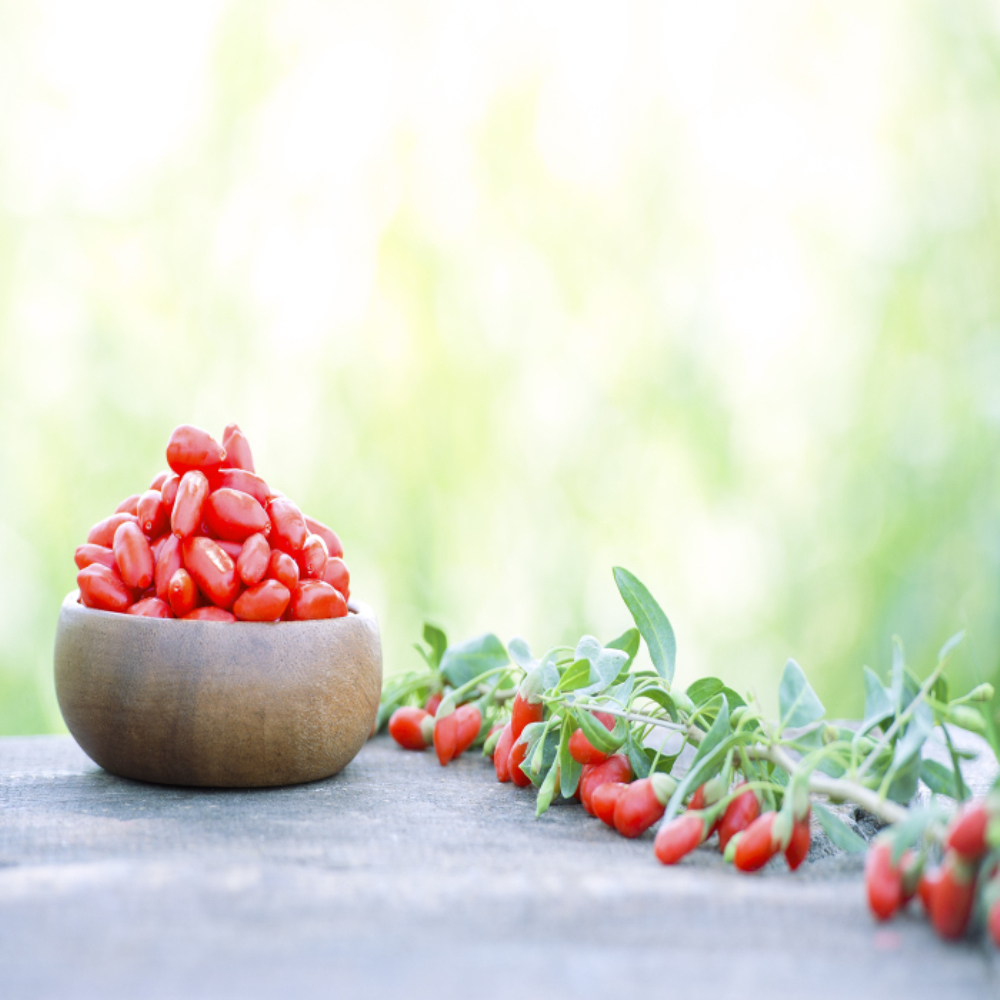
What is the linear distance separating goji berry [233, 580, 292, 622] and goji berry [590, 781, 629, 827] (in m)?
0.26

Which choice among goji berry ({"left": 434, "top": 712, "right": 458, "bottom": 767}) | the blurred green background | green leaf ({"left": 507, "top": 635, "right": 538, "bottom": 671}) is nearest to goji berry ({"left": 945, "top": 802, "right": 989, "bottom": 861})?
green leaf ({"left": 507, "top": 635, "right": 538, "bottom": 671})

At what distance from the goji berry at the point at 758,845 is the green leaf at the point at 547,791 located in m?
0.16

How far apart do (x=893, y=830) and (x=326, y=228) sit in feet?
5.77

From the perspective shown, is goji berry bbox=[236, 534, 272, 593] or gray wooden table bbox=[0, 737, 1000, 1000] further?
goji berry bbox=[236, 534, 272, 593]

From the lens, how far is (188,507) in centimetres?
79

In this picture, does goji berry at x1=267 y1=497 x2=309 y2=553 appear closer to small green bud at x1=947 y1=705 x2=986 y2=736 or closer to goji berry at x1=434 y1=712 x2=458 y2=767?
goji berry at x1=434 y1=712 x2=458 y2=767

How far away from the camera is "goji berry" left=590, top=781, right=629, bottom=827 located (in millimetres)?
711

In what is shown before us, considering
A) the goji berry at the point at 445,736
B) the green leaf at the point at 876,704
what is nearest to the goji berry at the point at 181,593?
the goji berry at the point at 445,736

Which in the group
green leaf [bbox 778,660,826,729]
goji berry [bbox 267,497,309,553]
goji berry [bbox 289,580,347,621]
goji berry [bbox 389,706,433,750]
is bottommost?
goji berry [bbox 389,706,433,750]

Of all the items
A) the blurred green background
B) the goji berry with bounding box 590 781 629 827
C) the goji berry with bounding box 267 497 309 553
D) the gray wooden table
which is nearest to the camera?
the gray wooden table

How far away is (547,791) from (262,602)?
241 mm

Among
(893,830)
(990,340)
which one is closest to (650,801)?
(893,830)

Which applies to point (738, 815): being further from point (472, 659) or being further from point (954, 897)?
point (472, 659)

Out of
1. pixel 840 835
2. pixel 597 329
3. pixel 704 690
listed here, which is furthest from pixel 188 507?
pixel 597 329
